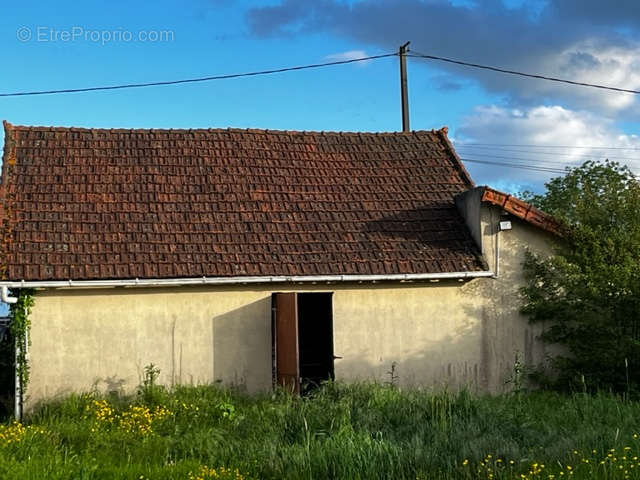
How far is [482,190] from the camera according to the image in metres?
15.4

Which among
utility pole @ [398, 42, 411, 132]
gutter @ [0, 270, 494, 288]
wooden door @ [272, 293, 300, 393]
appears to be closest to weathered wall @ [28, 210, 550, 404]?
gutter @ [0, 270, 494, 288]

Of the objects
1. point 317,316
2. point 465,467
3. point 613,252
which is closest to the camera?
point 465,467

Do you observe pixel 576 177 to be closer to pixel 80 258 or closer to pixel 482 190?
pixel 482 190

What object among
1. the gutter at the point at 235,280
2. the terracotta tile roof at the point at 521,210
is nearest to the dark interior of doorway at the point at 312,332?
the gutter at the point at 235,280

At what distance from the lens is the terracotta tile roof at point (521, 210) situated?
15219 mm

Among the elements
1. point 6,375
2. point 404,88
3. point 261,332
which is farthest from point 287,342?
point 404,88

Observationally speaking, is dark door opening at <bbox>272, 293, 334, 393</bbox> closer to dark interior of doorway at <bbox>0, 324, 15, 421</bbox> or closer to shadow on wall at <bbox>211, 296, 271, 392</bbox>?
shadow on wall at <bbox>211, 296, 271, 392</bbox>

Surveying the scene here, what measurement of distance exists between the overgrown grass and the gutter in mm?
1811

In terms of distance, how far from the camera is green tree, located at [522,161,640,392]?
14.9 m

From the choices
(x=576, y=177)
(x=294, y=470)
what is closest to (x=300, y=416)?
(x=294, y=470)

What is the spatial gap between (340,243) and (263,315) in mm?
2062

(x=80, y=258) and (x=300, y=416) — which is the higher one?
(x=80, y=258)

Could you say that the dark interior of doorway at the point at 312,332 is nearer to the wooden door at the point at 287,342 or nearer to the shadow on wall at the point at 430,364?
the shadow on wall at the point at 430,364

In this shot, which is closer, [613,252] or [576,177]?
[613,252]
